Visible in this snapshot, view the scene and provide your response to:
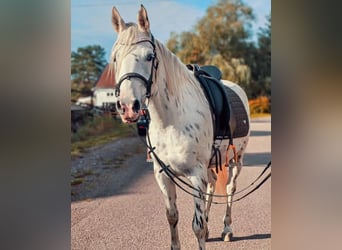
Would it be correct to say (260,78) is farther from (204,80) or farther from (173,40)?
(173,40)

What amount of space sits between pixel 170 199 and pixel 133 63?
66 cm

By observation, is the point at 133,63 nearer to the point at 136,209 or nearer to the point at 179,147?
the point at 179,147

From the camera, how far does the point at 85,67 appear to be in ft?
5.63

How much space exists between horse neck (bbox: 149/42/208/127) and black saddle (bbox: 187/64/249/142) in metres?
0.06

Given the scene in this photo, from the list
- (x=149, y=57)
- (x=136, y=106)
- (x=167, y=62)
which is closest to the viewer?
(x=136, y=106)

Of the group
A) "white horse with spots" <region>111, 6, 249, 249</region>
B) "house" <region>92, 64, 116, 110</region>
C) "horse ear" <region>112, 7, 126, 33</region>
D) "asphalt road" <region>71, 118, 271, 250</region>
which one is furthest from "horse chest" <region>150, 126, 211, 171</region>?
"horse ear" <region>112, 7, 126, 33</region>

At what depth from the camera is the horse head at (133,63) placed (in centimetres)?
141

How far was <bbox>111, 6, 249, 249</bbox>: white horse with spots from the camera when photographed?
4.89ft

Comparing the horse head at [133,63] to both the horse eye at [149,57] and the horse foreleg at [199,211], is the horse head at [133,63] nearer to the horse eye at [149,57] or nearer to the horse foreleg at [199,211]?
the horse eye at [149,57]

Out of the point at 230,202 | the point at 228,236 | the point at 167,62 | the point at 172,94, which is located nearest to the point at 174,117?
the point at 172,94
